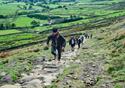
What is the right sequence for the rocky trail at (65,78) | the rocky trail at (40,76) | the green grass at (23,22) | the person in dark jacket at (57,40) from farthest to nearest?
the green grass at (23,22) < the person in dark jacket at (57,40) < the rocky trail at (40,76) < the rocky trail at (65,78)

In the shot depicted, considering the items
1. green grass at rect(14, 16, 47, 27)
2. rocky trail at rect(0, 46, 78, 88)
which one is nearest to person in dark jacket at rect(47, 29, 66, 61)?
rocky trail at rect(0, 46, 78, 88)

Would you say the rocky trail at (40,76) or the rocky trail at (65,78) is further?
the rocky trail at (40,76)

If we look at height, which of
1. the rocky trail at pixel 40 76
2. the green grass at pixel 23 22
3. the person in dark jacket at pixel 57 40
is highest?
the person in dark jacket at pixel 57 40

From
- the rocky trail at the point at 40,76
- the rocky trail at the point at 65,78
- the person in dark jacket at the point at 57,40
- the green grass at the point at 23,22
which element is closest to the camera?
the rocky trail at the point at 65,78

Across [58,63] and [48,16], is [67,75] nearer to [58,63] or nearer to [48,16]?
[58,63]

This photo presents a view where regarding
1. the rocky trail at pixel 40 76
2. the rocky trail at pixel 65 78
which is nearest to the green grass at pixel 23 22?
the rocky trail at pixel 40 76

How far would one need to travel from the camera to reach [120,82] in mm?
16312

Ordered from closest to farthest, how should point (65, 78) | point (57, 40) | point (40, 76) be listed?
point (65, 78), point (40, 76), point (57, 40)

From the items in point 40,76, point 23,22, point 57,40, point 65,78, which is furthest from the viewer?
point 23,22

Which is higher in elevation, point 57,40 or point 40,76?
point 57,40

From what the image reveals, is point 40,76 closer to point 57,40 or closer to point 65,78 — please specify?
point 65,78

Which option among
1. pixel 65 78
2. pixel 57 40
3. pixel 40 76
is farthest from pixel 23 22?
pixel 65 78

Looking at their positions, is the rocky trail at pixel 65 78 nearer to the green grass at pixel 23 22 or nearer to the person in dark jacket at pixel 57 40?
the person in dark jacket at pixel 57 40

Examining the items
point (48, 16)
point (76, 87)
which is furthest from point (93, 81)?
point (48, 16)
